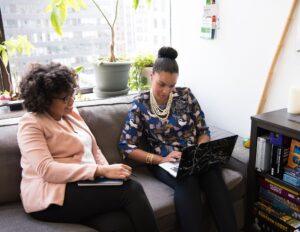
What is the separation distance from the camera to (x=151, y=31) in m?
2.79

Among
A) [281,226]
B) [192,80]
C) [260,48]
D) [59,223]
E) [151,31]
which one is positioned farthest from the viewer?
[151,31]

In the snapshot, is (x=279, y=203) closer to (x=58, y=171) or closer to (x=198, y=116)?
(x=198, y=116)

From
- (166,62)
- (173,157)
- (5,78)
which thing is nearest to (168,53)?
(166,62)

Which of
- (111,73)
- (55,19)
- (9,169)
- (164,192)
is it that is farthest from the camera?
(111,73)

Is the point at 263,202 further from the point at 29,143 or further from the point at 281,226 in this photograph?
the point at 29,143

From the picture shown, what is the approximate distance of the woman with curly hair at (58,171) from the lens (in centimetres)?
123

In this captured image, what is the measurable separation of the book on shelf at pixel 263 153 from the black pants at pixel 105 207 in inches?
27.7

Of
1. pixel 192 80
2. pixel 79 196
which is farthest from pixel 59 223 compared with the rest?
pixel 192 80

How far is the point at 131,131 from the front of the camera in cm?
168

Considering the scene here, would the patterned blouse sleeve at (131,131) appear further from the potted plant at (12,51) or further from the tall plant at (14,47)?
the tall plant at (14,47)

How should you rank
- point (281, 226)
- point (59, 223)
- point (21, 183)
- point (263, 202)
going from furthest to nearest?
1. point (263, 202)
2. point (281, 226)
3. point (21, 183)
4. point (59, 223)

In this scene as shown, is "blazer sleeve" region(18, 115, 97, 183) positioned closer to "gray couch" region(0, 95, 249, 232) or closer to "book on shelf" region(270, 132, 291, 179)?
"gray couch" region(0, 95, 249, 232)

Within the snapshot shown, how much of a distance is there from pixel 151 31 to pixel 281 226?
1946 millimetres

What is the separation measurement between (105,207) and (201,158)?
500 millimetres
